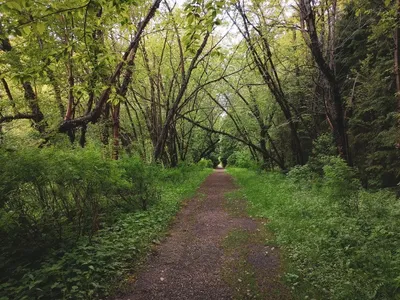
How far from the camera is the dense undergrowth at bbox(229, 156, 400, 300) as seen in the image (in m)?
3.23

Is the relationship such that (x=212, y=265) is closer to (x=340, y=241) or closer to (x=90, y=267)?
(x=90, y=267)

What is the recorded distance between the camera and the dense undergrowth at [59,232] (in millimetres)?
3418

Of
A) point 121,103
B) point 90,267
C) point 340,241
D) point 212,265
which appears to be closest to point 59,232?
point 90,267

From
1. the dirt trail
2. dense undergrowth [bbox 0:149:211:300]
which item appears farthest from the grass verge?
the dirt trail

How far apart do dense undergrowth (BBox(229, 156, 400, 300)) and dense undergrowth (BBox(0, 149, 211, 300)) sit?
2.73 meters

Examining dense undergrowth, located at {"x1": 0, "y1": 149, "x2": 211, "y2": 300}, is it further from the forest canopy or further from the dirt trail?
the dirt trail

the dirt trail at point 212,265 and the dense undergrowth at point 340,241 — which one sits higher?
the dense undergrowth at point 340,241

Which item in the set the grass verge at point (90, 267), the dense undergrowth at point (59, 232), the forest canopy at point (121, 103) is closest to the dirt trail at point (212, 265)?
the grass verge at point (90, 267)

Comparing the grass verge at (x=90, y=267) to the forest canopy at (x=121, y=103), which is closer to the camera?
the grass verge at (x=90, y=267)

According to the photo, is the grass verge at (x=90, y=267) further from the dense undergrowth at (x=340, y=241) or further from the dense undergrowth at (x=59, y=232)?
the dense undergrowth at (x=340, y=241)

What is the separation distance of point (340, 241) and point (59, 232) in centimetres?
458

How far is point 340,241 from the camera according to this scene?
426cm

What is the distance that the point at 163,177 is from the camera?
1220 cm

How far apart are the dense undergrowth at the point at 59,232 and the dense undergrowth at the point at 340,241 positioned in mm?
2731
